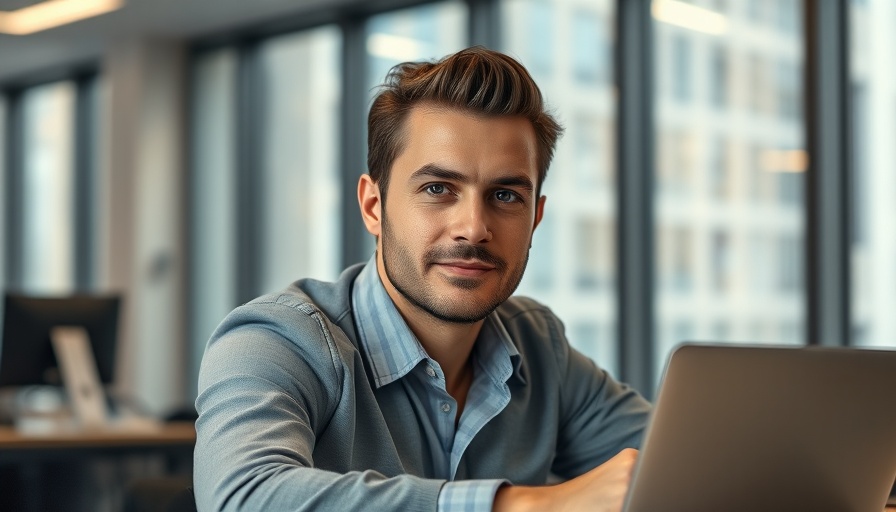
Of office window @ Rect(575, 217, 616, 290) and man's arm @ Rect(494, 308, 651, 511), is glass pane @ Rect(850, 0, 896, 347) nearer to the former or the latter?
office window @ Rect(575, 217, 616, 290)

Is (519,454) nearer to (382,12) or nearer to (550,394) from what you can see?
(550,394)

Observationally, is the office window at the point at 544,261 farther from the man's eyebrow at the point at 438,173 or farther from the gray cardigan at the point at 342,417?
the man's eyebrow at the point at 438,173

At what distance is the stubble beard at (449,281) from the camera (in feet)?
4.85

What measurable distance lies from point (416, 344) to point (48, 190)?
727 centimetres

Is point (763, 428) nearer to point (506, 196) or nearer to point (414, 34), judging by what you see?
point (506, 196)

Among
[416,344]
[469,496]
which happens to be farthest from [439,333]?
[469,496]

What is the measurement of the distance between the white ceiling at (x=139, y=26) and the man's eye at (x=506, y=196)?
4.73m

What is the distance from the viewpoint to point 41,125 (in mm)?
8234

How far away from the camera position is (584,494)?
1098 millimetres

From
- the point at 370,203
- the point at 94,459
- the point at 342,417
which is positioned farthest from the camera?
the point at 94,459

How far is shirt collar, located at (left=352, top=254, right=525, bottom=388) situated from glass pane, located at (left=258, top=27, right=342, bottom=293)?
4.57m

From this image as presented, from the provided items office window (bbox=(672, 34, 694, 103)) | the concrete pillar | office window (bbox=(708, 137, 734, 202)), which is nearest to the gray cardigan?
office window (bbox=(708, 137, 734, 202))

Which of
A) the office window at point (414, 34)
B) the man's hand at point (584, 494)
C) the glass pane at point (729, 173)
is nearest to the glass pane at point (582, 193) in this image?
the glass pane at point (729, 173)

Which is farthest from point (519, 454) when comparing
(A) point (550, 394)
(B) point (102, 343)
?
(B) point (102, 343)
